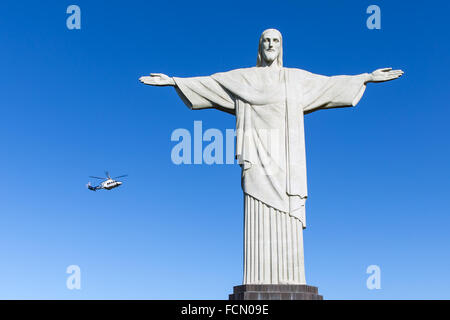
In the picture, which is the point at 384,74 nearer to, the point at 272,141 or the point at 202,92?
the point at 272,141

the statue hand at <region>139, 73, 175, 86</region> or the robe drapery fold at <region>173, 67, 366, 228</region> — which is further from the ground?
the statue hand at <region>139, 73, 175, 86</region>

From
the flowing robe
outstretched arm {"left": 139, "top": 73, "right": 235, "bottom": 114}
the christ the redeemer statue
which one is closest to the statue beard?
the christ the redeemer statue

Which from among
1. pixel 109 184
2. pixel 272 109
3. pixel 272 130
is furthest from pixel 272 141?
pixel 109 184

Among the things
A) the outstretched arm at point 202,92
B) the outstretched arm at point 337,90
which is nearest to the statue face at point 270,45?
the outstretched arm at point 337,90

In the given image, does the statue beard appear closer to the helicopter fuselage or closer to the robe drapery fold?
the robe drapery fold

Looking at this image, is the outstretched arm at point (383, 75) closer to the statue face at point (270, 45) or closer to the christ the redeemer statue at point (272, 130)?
the christ the redeemer statue at point (272, 130)
